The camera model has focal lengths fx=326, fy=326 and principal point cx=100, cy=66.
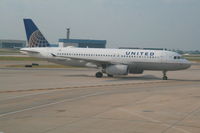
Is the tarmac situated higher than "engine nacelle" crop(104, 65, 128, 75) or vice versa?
"engine nacelle" crop(104, 65, 128, 75)

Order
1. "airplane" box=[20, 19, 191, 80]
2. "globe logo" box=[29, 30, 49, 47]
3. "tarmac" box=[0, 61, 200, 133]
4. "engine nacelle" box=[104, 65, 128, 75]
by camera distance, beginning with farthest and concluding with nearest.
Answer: "globe logo" box=[29, 30, 49, 47], "airplane" box=[20, 19, 191, 80], "engine nacelle" box=[104, 65, 128, 75], "tarmac" box=[0, 61, 200, 133]

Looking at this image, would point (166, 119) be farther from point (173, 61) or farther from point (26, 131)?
point (173, 61)

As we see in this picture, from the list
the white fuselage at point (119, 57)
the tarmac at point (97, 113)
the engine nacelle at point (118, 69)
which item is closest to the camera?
the tarmac at point (97, 113)

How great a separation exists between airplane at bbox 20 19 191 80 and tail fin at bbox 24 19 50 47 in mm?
1600

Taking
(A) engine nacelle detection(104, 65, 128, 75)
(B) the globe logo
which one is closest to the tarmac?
(A) engine nacelle detection(104, 65, 128, 75)

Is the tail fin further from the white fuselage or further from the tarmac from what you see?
the tarmac

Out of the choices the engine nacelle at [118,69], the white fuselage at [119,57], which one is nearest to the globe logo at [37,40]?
the white fuselage at [119,57]

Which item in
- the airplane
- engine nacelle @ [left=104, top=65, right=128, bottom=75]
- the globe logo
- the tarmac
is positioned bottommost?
the tarmac

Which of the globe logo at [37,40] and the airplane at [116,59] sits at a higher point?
the globe logo at [37,40]

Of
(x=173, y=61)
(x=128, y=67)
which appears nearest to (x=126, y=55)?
(x=128, y=67)

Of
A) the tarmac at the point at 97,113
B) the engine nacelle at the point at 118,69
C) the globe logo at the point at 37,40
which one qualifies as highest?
the globe logo at the point at 37,40

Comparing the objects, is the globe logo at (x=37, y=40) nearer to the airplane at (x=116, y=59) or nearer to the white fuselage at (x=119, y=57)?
the airplane at (x=116, y=59)

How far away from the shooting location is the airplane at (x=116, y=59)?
128 feet

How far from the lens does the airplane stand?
38875 millimetres
